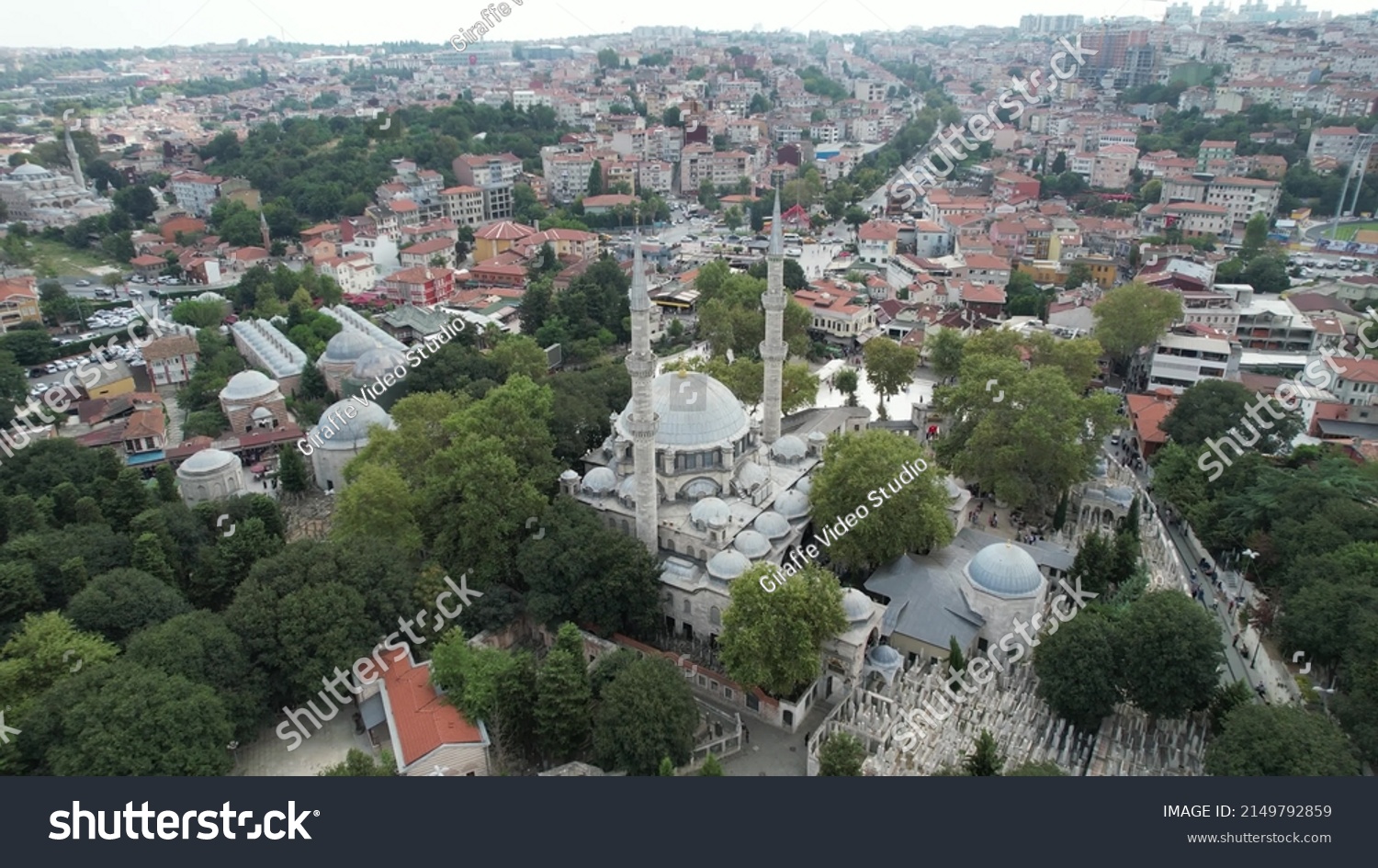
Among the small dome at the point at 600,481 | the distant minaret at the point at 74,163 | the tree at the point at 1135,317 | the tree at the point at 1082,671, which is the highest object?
the distant minaret at the point at 74,163

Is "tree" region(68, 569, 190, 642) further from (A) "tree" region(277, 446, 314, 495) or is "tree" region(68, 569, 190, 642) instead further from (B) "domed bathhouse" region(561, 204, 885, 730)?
(B) "domed bathhouse" region(561, 204, 885, 730)

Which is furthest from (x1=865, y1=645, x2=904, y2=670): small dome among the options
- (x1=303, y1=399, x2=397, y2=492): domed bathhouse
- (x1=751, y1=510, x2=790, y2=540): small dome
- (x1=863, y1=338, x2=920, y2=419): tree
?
(x1=303, y1=399, x2=397, y2=492): domed bathhouse

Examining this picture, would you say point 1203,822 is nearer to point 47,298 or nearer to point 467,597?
point 467,597

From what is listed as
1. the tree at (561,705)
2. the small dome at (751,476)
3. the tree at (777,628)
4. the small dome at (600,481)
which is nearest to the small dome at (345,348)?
the small dome at (600,481)

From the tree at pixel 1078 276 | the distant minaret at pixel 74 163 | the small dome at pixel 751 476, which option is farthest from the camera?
the distant minaret at pixel 74 163

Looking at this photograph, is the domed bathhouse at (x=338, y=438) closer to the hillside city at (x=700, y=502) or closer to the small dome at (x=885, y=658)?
the hillside city at (x=700, y=502)

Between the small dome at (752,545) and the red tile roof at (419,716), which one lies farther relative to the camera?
the small dome at (752,545)

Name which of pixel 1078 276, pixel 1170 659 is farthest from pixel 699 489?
pixel 1078 276
